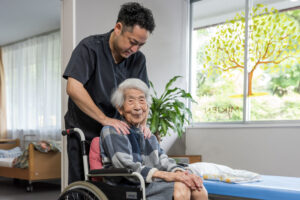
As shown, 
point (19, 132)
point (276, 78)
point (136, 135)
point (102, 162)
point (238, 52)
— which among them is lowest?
point (19, 132)

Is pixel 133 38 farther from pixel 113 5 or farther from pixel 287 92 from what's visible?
pixel 287 92

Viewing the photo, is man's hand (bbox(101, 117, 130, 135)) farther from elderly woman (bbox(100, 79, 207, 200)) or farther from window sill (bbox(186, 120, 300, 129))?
window sill (bbox(186, 120, 300, 129))

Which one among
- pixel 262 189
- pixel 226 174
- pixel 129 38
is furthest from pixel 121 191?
pixel 226 174

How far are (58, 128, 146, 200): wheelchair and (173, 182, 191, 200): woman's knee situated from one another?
16cm

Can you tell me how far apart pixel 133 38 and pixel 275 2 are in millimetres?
3260

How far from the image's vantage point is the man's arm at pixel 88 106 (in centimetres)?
175

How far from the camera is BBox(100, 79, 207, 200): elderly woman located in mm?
1647

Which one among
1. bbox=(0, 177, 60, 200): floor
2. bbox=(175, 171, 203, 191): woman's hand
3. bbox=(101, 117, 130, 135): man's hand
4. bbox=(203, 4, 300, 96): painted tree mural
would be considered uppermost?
bbox=(203, 4, 300, 96): painted tree mural

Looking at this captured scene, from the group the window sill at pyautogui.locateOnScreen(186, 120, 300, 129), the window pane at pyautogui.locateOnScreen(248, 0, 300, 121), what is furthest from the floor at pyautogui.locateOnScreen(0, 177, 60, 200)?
the window pane at pyautogui.locateOnScreen(248, 0, 300, 121)

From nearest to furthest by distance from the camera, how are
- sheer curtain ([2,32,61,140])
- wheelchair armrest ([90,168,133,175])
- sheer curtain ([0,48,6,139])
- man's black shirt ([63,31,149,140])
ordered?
wheelchair armrest ([90,168,133,175]) < man's black shirt ([63,31,149,140]) < sheer curtain ([2,32,61,140]) < sheer curtain ([0,48,6,139])

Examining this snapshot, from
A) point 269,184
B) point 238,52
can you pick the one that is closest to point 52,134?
point 238,52

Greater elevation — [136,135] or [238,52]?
[238,52]

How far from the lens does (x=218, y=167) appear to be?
3.06 meters

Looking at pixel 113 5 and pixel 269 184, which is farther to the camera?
pixel 113 5
